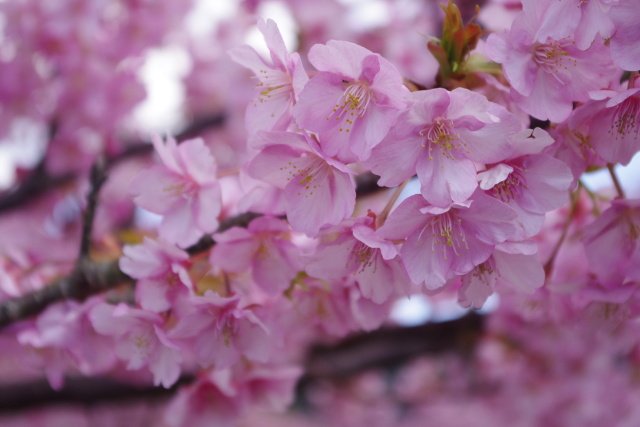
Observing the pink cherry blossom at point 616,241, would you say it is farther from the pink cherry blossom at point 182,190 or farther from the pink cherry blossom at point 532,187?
the pink cherry blossom at point 182,190

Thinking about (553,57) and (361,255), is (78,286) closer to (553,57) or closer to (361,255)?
(361,255)

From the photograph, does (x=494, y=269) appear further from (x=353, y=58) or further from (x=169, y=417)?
(x=169, y=417)

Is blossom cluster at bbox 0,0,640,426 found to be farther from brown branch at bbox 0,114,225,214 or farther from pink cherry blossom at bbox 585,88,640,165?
brown branch at bbox 0,114,225,214

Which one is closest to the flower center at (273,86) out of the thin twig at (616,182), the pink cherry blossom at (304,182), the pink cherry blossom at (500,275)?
the pink cherry blossom at (304,182)

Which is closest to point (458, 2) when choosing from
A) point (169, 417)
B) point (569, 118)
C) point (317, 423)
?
point (569, 118)

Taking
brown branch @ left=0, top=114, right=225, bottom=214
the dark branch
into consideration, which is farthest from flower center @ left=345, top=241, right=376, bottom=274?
brown branch @ left=0, top=114, right=225, bottom=214

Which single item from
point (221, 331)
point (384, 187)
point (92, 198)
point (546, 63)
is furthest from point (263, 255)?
point (546, 63)

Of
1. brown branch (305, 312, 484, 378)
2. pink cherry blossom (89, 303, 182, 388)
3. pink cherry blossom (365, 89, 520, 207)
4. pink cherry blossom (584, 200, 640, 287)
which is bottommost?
brown branch (305, 312, 484, 378)
